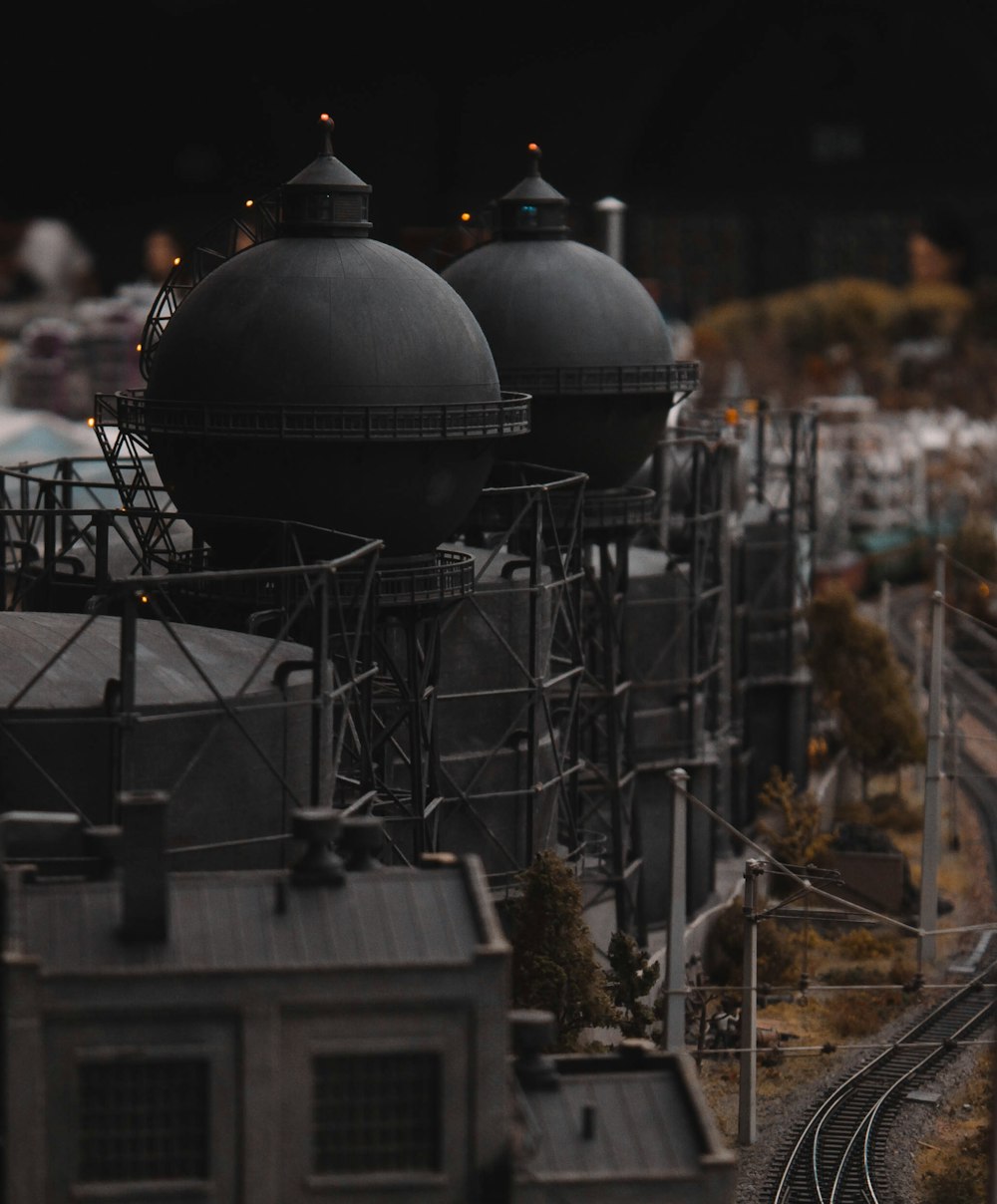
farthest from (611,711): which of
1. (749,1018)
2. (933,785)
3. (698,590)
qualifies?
(749,1018)

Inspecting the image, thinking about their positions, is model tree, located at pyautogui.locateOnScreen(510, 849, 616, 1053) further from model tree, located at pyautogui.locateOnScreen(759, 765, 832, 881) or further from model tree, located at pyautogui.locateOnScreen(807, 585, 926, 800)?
model tree, located at pyautogui.locateOnScreen(807, 585, 926, 800)

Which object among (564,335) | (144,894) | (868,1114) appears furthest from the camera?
(564,335)

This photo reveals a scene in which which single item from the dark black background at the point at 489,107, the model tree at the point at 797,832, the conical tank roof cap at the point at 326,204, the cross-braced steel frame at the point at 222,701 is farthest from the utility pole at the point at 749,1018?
the dark black background at the point at 489,107

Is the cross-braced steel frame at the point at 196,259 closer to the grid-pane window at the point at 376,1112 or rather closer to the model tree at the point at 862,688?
the grid-pane window at the point at 376,1112

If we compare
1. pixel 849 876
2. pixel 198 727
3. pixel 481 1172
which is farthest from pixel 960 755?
pixel 481 1172

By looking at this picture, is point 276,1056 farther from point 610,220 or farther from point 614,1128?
point 610,220

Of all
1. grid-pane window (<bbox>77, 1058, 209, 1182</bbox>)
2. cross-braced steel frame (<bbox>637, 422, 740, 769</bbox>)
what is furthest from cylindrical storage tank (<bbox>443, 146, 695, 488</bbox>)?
grid-pane window (<bbox>77, 1058, 209, 1182</bbox>)
